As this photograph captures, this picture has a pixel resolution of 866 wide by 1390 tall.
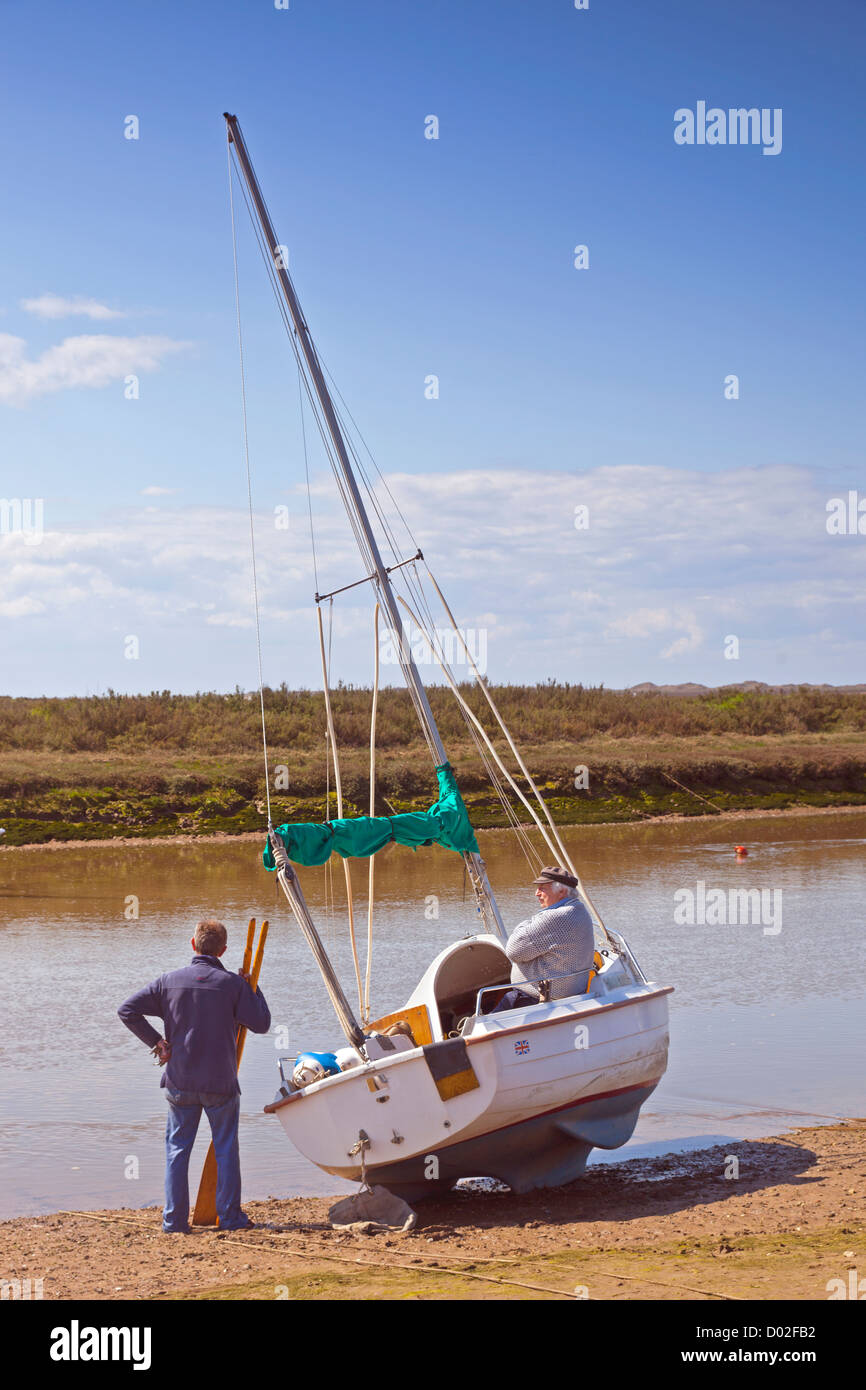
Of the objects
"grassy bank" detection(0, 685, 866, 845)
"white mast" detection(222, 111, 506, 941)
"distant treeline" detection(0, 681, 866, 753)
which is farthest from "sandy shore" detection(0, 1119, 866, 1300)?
"distant treeline" detection(0, 681, 866, 753)

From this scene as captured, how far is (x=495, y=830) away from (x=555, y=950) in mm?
26417

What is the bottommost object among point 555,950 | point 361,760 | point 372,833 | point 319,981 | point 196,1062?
point 319,981

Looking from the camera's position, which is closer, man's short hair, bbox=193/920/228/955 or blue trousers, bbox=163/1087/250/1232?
blue trousers, bbox=163/1087/250/1232

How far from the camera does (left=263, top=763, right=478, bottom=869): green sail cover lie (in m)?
9.62

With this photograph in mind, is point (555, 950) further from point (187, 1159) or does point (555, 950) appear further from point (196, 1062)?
point (187, 1159)

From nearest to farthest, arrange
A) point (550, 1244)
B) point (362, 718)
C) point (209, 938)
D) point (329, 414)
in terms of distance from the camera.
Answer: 1. point (550, 1244)
2. point (209, 938)
3. point (329, 414)
4. point (362, 718)

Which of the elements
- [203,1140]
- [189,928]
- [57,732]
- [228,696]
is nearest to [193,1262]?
[203,1140]

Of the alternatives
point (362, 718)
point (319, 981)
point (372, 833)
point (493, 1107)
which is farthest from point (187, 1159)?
point (362, 718)

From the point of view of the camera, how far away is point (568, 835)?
34.0 meters

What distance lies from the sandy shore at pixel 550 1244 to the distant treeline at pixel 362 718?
32953 mm

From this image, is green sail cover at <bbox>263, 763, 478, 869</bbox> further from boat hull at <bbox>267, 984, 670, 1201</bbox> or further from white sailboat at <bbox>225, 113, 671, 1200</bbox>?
boat hull at <bbox>267, 984, 670, 1201</bbox>

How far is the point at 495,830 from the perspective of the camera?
35.0 m

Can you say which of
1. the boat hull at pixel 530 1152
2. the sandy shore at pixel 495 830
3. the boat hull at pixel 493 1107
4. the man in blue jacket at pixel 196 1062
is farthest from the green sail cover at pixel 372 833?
the sandy shore at pixel 495 830

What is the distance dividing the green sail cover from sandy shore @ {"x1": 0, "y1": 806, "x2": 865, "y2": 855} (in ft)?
63.5
